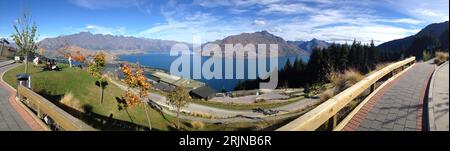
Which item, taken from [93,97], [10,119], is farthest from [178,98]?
[10,119]

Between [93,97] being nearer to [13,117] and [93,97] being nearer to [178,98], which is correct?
[178,98]

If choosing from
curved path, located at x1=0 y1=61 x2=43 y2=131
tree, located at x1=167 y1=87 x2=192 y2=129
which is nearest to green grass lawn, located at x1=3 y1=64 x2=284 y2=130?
tree, located at x1=167 y1=87 x2=192 y2=129

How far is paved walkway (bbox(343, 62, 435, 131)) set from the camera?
6.70 meters

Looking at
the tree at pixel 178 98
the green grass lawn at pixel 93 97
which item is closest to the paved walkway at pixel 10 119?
the green grass lawn at pixel 93 97

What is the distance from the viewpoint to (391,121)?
7.05 m

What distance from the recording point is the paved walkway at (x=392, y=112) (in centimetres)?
670

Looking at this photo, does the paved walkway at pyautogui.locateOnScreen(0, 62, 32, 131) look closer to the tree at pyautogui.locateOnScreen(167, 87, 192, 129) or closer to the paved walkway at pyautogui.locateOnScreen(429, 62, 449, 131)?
the paved walkway at pyautogui.locateOnScreen(429, 62, 449, 131)

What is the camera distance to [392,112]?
7.89m

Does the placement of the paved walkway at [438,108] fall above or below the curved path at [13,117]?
above

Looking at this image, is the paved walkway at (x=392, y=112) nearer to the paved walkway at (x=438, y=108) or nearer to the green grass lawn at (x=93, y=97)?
the paved walkway at (x=438, y=108)

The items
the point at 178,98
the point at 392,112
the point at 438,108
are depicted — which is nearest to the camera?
the point at 438,108

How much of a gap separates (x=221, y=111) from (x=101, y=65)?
790 inches
